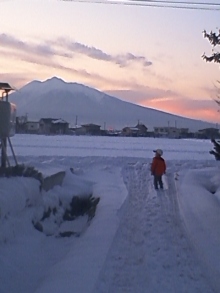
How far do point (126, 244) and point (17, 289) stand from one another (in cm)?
257

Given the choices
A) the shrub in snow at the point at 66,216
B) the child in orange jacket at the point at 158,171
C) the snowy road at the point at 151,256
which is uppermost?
the child in orange jacket at the point at 158,171

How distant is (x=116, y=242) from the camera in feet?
42.1

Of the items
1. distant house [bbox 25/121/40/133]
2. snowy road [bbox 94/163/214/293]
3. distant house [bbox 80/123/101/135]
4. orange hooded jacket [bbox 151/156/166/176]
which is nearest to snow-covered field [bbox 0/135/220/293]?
snowy road [bbox 94/163/214/293]

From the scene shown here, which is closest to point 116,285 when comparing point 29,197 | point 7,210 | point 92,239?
point 92,239

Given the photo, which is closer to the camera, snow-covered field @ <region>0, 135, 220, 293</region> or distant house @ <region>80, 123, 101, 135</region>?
snow-covered field @ <region>0, 135, 220, 293</region>

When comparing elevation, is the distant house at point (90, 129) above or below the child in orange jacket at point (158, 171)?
below

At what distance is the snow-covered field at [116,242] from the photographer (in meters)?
10.2

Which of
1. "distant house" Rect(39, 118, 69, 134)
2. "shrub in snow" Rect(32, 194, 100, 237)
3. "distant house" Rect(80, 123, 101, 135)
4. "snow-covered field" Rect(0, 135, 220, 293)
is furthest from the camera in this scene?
"distant house" Rect(80, 123, 101, 135)

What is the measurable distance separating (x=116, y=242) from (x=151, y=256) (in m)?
1.28

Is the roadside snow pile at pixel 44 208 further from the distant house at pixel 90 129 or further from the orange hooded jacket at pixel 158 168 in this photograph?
the distant house at pixel 90 129

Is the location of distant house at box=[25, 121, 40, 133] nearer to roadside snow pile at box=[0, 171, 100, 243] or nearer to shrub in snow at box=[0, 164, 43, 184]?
roadside snow pile at box=[0, 171, 100, 243]

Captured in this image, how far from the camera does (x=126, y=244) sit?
41.7 feet

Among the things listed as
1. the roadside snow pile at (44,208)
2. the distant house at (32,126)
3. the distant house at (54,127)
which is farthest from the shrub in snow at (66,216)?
the distant house at (32,126)

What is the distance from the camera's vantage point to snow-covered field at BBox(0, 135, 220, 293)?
10.2 metres
